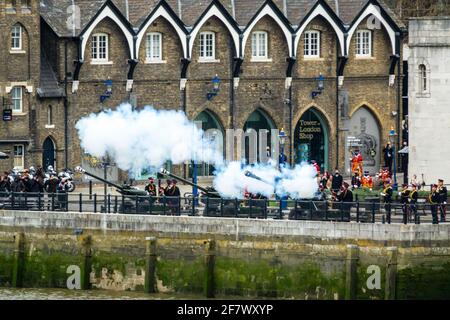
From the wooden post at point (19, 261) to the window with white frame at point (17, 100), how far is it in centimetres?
2448

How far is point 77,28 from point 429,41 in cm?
2187

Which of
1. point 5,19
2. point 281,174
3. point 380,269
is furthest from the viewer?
point 5,19

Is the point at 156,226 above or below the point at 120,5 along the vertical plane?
below

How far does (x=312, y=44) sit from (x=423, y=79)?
21828 mm

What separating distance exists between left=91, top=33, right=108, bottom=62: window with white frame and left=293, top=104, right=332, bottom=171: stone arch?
1128 centimetres

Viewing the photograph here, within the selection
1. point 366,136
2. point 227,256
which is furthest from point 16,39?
point 227,256

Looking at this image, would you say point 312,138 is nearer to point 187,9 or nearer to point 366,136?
point 366,136

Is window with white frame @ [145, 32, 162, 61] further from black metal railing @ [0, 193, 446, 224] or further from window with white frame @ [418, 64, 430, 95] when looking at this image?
black metal railing @ [0, 193, 446, 224]

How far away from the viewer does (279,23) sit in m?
133

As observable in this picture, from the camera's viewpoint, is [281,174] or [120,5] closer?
[281,174]

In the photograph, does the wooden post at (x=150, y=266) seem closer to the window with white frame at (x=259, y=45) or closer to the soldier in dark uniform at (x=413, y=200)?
the soldier in dark uniform at (x=413, y=200)

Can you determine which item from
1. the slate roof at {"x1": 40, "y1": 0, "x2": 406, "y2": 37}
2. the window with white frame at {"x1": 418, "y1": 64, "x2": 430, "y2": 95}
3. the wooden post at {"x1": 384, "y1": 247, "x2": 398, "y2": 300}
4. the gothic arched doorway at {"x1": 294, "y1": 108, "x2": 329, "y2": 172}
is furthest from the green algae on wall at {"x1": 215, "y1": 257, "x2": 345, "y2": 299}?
the gothic arched doorway at {"x1": 294, "y1": 108, "x2": 329, "y2": 172}

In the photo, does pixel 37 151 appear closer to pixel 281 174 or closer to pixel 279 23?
pixel 279 23

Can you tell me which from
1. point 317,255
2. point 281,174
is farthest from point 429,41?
point 317,255
